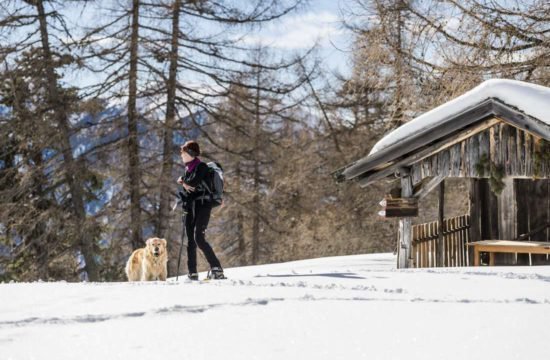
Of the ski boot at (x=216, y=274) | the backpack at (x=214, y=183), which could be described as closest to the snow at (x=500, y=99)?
the backpack at (x=214, y=183)

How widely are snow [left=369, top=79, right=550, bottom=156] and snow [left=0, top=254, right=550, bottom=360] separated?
474 cm

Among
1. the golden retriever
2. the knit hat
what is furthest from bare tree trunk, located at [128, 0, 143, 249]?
the knit hat

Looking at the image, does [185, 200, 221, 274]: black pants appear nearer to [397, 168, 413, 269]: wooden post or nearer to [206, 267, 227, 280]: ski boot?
[206, 267, 227, 280]: ski boot

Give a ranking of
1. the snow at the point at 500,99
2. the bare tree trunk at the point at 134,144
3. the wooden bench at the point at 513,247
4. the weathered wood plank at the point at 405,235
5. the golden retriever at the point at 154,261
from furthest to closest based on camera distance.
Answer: the bare tree trunk at the point at 134,144, the weathered wood plank at the point at 405,235, the wooden bench at the point at 513,247, the snow at the point at 500,99, the golden retriever at the point at 154,261

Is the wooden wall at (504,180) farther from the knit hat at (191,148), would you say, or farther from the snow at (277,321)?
the snow at (277,321)

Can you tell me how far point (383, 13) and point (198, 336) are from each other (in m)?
13.4

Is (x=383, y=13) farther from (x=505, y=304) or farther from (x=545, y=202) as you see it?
(x=505, y=304)

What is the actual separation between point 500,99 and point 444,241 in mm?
4718

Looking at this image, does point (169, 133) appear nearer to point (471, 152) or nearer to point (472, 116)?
point (471, 152)

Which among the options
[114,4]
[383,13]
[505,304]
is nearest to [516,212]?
[383,13]

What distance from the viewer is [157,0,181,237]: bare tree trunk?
21.3 metres

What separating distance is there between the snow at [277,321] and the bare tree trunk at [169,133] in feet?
43.4

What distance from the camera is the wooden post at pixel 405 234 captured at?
13492 millimetres

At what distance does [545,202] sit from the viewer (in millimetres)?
15477
